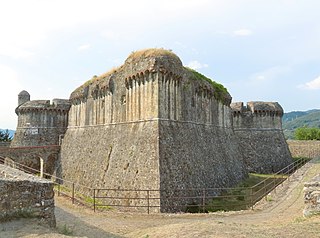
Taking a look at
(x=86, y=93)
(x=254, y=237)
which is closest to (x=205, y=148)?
(x=86, y=93)

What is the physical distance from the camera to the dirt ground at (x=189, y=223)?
9430 mm

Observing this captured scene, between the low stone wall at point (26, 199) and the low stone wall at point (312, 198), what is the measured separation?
31.1ft

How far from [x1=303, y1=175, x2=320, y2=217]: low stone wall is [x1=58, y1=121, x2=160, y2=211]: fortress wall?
27.9 feet

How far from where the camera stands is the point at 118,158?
22797 millimetres

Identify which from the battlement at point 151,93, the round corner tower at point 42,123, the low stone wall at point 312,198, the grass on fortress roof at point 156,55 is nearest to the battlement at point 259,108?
the grass on fortress roof at point 156,55

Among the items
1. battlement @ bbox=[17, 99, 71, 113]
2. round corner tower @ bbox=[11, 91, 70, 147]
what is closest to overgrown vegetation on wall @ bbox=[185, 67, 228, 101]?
battlement @ bbox=[17, 99, 71, 113]

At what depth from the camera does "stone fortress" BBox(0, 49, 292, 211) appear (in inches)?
814

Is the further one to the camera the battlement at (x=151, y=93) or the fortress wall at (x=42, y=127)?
the fortress wall at (x=42, y=127)

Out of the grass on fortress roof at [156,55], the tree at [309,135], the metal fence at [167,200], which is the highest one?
the grass on fortress roof at [156,55]

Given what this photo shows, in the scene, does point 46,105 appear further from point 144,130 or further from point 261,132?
point 261,132

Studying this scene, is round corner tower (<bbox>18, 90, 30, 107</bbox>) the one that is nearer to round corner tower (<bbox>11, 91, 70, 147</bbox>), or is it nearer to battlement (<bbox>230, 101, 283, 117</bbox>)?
round corner tower (<bbox>11, 91, 70, 147</bbox>)

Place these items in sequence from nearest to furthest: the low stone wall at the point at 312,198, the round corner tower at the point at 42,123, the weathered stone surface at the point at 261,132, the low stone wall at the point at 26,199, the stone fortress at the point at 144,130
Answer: the low stone wall at the point at 26,199 → the low stone wall at the point at 312,198 → the stone fortress at the point at 144,130 → the round corner tower at the point at 42,123 → the weathered stone surface at the point at 261,132

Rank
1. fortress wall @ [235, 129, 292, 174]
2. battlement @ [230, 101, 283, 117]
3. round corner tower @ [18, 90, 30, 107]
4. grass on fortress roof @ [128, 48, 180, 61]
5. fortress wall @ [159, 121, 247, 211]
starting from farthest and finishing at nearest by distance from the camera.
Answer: round corner tower @ [18, 90, 30, 107], battlement @ [230, 101, 283, 117], fortress wall @ [235, 129, 292, 174], grass on fortress roof @ [128, 48, 180, 61], fortress wall @ [159, 121, 247, 211]

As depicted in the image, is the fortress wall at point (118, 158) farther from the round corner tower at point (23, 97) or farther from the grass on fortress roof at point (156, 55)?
the round corner tower at point (23, 97)
